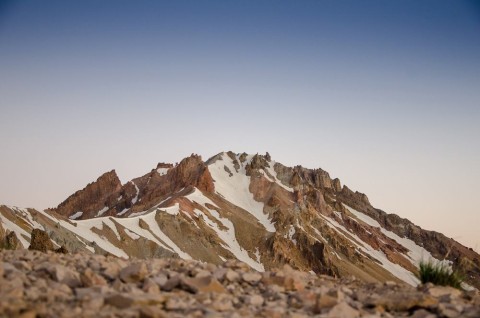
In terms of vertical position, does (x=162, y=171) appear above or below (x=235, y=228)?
above

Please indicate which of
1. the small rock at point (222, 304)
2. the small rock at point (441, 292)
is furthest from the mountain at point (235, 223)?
the small rock at point (441, 292)

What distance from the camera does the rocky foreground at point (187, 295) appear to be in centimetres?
689

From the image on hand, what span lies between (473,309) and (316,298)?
282cm

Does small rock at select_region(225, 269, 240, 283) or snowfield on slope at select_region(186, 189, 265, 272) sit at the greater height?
small rock at select_region(225, 269, 240, 283)

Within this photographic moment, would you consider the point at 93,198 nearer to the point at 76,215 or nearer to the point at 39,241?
the point at 76,215

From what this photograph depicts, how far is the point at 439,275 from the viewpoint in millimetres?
11609

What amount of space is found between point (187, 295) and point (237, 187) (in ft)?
497

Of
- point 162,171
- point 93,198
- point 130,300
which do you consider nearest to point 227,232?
point 162,171

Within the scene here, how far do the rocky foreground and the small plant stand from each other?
92 cm

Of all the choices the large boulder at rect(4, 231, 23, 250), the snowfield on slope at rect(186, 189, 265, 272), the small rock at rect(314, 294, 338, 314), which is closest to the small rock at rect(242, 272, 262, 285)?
the small rock at rect(314, 294, 338, 314)

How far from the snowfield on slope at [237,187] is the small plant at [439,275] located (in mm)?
113732

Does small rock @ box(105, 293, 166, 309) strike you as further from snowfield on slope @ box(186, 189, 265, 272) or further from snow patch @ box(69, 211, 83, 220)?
snow patch @ box(69, 211, 83, 220)

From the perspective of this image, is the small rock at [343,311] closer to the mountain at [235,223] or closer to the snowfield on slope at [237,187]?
the mountain at [235,223]

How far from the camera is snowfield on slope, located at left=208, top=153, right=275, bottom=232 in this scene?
143m
